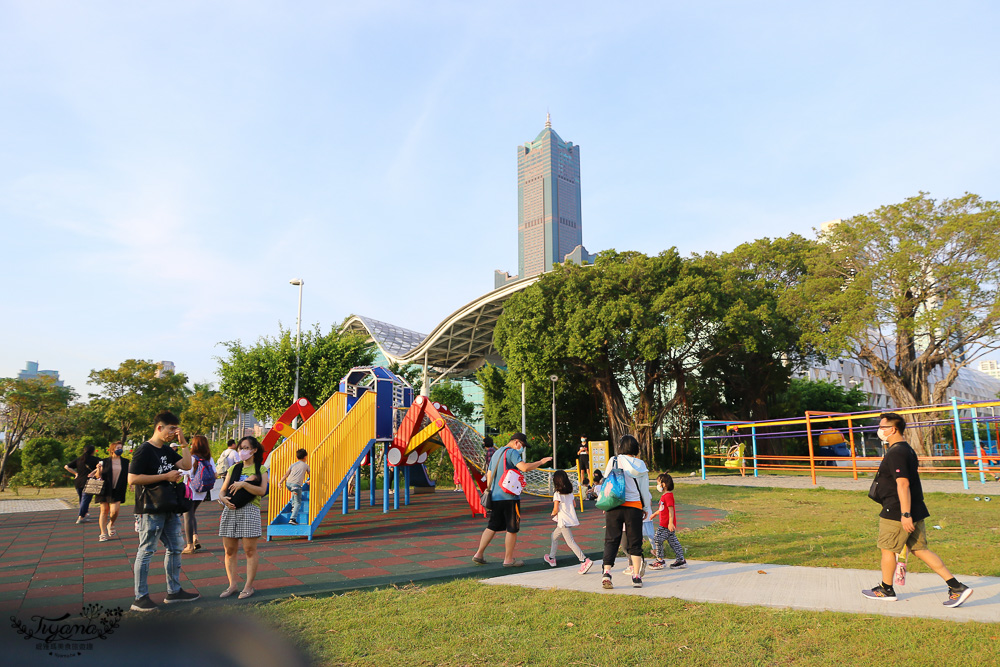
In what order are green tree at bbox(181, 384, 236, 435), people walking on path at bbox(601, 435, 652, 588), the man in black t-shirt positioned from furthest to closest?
green tree at bbox(181, 384, 236, 435) → people walking on path at bbox(601, 435, 652, 588) → the man in black t-shirt

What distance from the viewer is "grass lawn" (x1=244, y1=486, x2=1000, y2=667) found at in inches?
160

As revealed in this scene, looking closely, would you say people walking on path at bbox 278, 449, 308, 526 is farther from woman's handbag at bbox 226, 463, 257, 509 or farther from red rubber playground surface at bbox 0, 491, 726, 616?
woman's handbag at bbox 226, 463, 257, 509

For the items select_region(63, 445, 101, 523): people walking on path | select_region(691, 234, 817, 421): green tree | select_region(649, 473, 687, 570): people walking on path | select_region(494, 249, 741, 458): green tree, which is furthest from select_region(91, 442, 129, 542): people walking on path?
select_region(691, 234, 817, 421): green tree

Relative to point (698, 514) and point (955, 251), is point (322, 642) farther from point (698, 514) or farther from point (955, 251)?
point (955, 251)

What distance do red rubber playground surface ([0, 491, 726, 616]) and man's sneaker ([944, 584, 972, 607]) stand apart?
12.6 ft

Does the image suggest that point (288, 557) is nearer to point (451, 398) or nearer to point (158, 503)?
point (158, 503)

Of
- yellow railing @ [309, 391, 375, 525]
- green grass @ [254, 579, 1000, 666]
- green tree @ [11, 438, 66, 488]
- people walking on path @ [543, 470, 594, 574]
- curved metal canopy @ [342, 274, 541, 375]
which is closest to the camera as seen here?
green grass @ [254, 579, 1000, 666]

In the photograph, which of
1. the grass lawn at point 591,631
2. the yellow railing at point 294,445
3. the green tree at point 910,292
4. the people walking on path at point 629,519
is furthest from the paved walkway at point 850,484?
the yellow railing at point 294,445

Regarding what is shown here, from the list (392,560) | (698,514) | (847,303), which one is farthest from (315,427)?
(847,303)

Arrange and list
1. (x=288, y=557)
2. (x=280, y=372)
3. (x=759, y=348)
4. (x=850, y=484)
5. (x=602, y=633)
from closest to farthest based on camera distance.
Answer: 1. (x=602, y=633)
2. (x=288, y=557)
3. (x=850, y=484)
4. (x=280, y=372)
5. (x=759, y=348)

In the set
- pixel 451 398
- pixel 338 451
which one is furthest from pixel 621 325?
pixel 338 451

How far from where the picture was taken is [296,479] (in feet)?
32.2

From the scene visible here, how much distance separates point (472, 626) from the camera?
483 centimetres

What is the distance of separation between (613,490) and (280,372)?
72.3 ft
